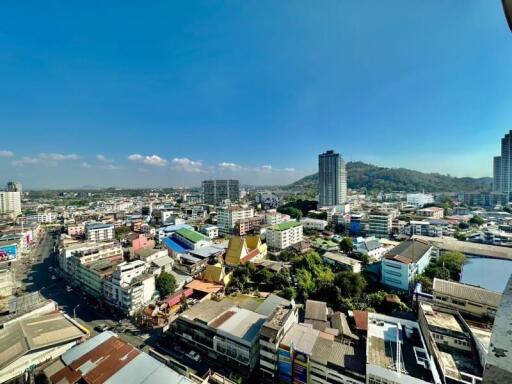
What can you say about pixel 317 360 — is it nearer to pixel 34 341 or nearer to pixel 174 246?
pixel 34 341

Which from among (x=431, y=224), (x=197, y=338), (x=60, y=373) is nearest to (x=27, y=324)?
(x=60, y=373)

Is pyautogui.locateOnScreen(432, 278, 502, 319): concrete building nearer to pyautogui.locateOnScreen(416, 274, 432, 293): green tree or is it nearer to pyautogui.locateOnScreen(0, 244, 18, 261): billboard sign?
pyautogui.locateOnScreen(416, 274, 432, 293): green tree

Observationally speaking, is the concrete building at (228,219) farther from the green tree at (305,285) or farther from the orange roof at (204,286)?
the green tree at (305,285)

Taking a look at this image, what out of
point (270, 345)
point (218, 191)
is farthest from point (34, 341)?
point (218, 191)

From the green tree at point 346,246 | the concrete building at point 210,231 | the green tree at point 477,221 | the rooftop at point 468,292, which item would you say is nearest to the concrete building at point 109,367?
the rooftop at point 468,292

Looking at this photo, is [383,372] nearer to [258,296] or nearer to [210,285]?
[258,296]
